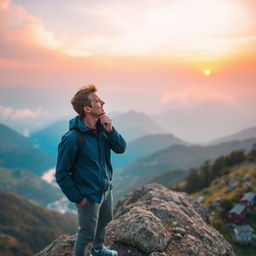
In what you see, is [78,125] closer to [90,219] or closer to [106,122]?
[106,122]

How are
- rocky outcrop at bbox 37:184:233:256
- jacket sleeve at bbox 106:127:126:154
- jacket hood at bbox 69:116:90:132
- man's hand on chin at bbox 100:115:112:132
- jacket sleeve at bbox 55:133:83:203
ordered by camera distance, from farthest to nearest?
1. rocky outcrop at bbox 37:184:233:256
2. jacket sleeve at bbox 106:127:126:154
3. man's hand on chin at bbox 100:115:112:132
4. jacket hood at bbox 69:116:90:132
5. jacket sleeve at bbox 55:133:83:203

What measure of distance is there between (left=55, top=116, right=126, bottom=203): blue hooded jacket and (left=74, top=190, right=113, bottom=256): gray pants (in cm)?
36

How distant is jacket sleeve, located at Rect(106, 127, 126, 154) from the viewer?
9.55 meters

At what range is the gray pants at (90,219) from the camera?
927 centimetres

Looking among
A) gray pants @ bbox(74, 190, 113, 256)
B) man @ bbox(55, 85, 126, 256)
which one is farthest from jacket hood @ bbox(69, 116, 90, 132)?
gray pants @ bbox(74, 190, 113, 256)

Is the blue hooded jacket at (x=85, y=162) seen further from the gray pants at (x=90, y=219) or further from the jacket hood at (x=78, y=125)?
the gray pants at (x=90, y=219)

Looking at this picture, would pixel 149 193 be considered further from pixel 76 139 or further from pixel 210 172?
pixel 210 172

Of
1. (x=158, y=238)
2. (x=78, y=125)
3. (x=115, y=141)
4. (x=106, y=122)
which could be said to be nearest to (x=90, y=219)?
(x=115, y=141)

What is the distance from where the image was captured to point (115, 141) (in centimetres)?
970

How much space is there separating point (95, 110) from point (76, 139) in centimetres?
112

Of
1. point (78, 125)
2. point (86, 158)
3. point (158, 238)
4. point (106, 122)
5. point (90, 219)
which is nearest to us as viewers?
point (78, 125)

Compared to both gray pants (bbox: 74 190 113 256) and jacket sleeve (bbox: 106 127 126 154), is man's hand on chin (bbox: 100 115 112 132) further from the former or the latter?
gray pants (bbox: 74 190 113 256)

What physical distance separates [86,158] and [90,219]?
205 centimetres

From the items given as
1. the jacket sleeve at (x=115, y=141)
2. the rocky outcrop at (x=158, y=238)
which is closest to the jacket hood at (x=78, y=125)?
the jacket sleeve at (x=115, y=141)
